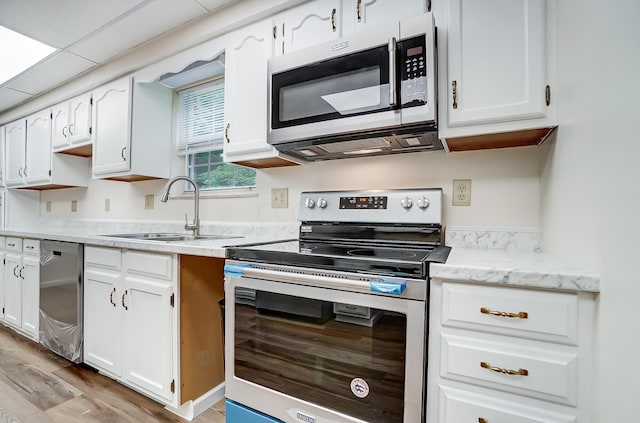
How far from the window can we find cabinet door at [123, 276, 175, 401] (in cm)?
96

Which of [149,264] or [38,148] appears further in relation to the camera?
[38,148]

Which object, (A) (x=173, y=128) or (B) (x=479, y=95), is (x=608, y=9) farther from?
(A) (x=173, y=128)

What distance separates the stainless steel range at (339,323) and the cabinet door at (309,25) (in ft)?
2.77

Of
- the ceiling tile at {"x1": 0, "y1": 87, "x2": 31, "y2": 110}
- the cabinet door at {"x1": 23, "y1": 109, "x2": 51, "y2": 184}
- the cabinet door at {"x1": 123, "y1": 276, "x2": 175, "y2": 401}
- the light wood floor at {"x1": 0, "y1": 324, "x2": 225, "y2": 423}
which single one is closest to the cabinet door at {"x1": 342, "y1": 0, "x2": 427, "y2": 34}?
the cabinet door at {"x1": 123, "y1": 276, "x2": 175, "y2": 401}

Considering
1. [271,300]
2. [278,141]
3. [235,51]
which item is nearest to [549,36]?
[278,141]

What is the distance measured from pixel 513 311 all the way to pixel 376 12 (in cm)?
133

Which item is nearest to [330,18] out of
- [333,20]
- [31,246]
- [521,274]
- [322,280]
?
[333,20]

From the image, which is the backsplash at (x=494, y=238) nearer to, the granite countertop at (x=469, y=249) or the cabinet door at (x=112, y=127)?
the granite countertop at (x=469, y=249)

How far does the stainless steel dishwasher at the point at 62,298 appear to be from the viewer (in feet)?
6.49

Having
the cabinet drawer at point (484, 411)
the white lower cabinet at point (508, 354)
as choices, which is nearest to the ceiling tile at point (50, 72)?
the white lower cabinet at point (508, 354)

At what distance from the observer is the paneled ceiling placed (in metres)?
1.86

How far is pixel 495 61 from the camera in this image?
45.8 inches

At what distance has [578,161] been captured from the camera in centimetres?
94

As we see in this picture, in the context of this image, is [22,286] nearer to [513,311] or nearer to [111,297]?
[111,297]
